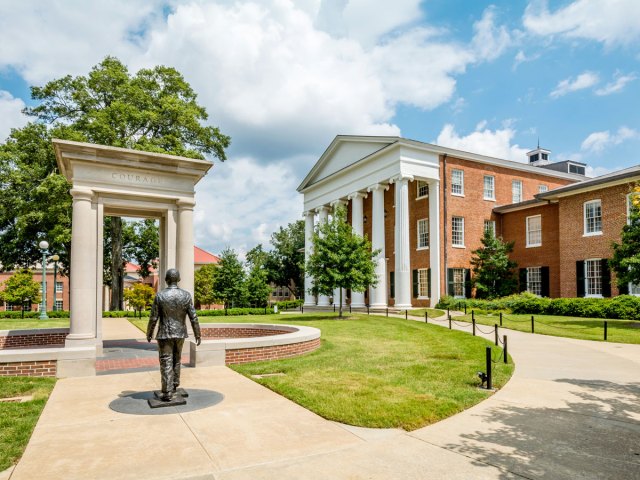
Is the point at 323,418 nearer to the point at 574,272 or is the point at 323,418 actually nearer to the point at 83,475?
the point at 83,475

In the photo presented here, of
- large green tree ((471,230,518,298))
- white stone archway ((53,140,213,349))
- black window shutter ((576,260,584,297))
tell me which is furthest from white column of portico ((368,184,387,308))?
white stone archway ((53,140,213,349))

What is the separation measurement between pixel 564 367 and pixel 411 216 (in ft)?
92.7

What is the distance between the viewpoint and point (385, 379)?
31.3ft

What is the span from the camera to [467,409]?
748cm

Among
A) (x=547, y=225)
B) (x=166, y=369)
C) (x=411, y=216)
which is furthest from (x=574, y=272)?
(x=166, y=369)

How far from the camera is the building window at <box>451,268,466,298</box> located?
35656mm

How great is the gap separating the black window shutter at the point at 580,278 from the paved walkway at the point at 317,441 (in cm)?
2403

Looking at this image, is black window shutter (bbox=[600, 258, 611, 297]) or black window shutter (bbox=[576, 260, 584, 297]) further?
black window shutter (bbox=[576, 260, 584, 297])

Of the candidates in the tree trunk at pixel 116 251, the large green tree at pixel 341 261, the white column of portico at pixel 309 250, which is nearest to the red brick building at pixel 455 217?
the large green tree at pixel 341 261

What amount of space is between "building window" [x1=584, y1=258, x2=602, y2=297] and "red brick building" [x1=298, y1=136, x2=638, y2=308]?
0.08 metres

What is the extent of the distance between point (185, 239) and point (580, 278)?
2627 cm

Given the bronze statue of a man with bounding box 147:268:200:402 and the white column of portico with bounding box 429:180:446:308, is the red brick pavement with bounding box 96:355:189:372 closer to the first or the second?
the bronze statue of a man with bounding box 147:268:200:402

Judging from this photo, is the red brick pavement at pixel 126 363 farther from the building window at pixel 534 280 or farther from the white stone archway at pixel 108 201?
the building window at pixel 534 280

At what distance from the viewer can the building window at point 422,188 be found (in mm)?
37906
